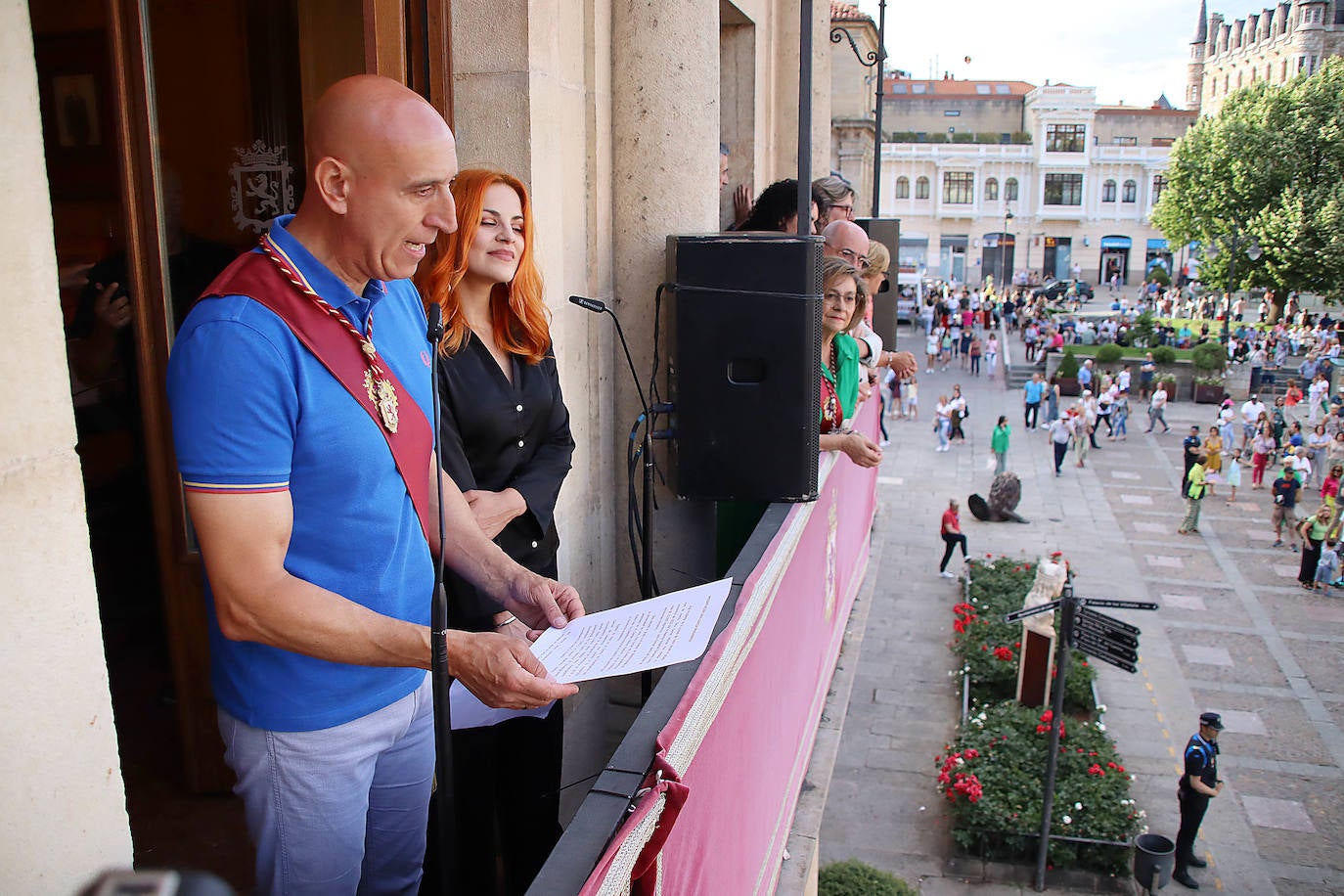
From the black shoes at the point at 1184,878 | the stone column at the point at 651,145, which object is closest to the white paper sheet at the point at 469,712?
the stone column at the point at 651,145

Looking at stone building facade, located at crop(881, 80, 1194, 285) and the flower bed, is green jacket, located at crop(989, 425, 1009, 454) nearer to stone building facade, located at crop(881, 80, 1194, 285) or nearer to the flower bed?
the flower bed

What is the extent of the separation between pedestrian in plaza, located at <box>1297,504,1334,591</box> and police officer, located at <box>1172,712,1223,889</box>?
8.27m

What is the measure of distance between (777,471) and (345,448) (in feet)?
9.87

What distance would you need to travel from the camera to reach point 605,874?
70.0 inches

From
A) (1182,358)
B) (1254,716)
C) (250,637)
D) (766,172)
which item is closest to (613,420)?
(250,637)

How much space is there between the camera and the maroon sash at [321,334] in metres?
1.82

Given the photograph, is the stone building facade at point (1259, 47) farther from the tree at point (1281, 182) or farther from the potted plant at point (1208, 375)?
the potted plant at point (1208, 375)

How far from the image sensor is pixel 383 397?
6.47 feet

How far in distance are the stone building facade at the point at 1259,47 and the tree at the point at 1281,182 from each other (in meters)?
12.5

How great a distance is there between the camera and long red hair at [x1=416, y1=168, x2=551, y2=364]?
3055 millimetres

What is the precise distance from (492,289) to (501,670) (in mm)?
1612

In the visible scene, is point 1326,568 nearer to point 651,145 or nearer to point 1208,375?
point 1208,375

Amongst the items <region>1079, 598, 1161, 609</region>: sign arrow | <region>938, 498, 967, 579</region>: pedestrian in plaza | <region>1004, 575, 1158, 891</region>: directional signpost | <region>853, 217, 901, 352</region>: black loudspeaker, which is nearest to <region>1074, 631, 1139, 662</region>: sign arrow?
<region>1004, 575, 1158, 891</region>: directional signpost

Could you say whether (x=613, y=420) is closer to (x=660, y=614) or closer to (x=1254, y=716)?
(x=660, y=614)
